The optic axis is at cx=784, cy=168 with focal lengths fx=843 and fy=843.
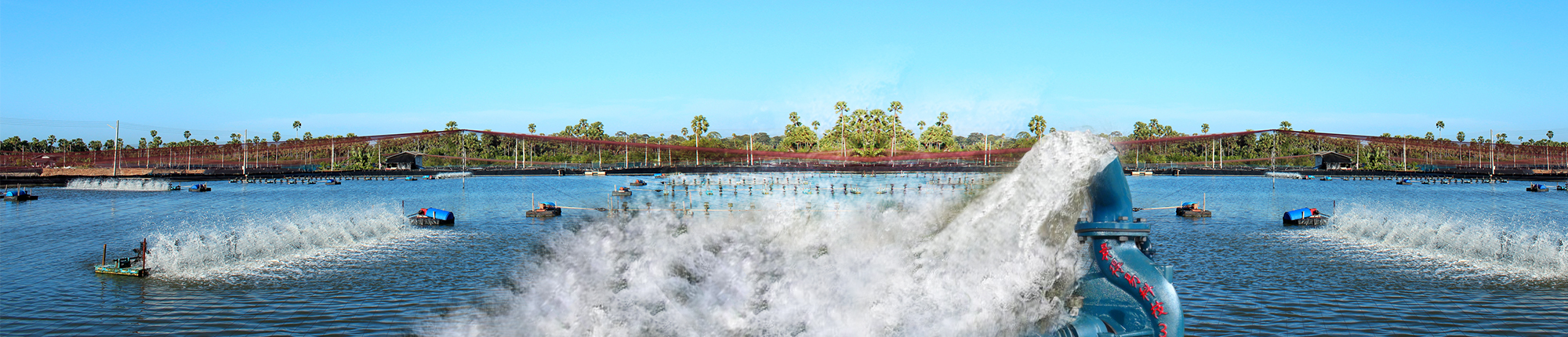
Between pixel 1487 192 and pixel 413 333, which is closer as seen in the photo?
pixel 413 333

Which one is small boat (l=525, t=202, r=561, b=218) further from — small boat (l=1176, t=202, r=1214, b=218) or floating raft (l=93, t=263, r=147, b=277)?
small boat (l=1176, t=202, r=1214, b=218)

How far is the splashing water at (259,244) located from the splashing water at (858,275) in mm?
13900

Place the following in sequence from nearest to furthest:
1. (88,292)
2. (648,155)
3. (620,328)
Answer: (620,328), (88,292), (648,155)

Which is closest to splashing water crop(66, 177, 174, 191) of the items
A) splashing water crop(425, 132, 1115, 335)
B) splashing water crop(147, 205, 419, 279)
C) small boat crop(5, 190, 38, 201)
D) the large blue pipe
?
small boat crop(5, 190, 38, 201)

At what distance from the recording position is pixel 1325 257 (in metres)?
27.4

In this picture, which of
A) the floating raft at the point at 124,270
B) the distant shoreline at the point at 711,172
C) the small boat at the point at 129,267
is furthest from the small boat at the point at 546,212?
the distant shoreline at the point at 711,172

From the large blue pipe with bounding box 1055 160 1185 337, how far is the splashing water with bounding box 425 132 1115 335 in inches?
8.8

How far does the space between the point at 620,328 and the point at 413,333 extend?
7.91m

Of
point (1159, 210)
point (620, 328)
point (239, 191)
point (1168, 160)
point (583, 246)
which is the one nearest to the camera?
point (620, 328)

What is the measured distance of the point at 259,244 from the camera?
95.0 feet

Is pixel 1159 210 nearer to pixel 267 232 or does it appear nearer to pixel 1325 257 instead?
pixel 1325 257

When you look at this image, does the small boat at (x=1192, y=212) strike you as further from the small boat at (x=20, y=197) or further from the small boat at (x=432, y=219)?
the small boat at (x=20, y=197)

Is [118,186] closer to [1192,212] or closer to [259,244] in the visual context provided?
[259,244]

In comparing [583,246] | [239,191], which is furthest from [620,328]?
[239,191]
